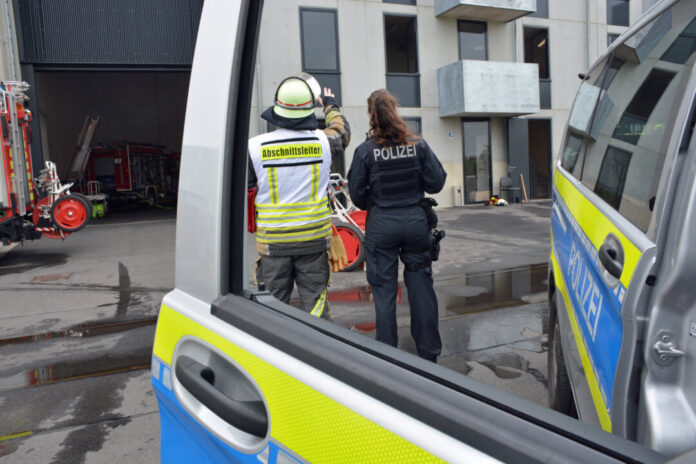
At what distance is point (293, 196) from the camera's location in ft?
10.9

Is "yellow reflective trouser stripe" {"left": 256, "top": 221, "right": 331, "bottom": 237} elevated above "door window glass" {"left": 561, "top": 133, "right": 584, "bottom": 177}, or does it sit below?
below

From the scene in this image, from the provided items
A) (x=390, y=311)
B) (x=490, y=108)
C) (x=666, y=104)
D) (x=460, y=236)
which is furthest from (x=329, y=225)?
(x=490, y=108)

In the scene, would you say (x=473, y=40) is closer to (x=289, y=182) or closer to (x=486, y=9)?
(x=486, y=9)

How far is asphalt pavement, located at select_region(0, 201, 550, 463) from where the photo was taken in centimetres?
340

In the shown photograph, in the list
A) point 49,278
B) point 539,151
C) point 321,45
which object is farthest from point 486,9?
point 49,278

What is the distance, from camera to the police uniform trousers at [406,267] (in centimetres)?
364

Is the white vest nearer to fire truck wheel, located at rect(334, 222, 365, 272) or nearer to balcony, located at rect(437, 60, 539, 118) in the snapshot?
fire truck wheel, located at rect(334, 222, 365, 272)

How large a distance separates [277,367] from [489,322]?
4.27 m

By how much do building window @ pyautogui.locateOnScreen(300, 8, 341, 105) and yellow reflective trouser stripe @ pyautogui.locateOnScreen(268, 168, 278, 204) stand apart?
11425 millimetres

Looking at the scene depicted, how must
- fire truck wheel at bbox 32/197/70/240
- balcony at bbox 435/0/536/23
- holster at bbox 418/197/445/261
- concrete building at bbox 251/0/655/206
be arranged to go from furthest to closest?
concrete building at bbox 251/0/655/206 → balcony at bbox 435/0/536/23 → fire truck wheel at bbox 32/197/70/240 → holster at bbox 418/197/445/261

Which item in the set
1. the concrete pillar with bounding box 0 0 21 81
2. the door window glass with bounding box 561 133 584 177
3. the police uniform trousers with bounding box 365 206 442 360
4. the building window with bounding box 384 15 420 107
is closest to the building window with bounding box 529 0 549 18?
the building window with bounding box 384 15 420 107

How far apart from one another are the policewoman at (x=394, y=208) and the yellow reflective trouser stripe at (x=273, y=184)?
0.64 metres

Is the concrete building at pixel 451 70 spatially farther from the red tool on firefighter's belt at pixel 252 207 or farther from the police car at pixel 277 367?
the police car at pixel 277 367

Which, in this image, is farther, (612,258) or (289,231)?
(289,231)
